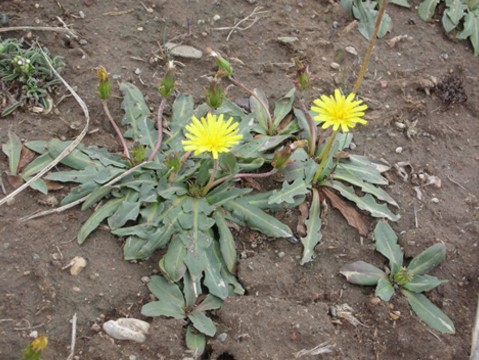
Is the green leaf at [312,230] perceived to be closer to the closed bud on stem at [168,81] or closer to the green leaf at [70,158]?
the closed bud on stem at [168,81]

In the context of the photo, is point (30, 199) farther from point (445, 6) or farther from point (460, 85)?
point (445, 6)

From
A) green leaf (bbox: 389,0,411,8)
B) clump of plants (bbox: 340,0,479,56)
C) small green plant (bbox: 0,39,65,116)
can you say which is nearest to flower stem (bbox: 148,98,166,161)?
small green plant (bbox: 0,39,65,116)

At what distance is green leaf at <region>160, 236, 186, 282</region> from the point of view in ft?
8.80

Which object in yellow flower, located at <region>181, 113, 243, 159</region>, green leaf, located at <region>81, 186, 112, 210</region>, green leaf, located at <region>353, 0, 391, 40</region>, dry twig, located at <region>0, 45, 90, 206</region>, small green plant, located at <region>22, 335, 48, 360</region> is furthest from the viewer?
green leaf, located at <region>353, 0, 391, 40</region>

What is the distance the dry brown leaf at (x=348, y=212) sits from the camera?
9.98 ft

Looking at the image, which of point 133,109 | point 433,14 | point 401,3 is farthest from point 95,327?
point 433,14

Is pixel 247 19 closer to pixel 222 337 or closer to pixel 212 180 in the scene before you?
pixel 212 180

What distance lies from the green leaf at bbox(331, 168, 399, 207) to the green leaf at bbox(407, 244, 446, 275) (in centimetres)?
34

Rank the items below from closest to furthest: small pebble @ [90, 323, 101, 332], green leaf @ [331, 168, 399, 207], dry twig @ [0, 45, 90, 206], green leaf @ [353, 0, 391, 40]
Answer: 1. small pebble @ [90, 323, 101, 332]
2. dry twig @ [0, 45, 90, 206]
3. green leaf @ [331, 168, 399, 207]
4. green leaf @ [353, 0, 391, 40]

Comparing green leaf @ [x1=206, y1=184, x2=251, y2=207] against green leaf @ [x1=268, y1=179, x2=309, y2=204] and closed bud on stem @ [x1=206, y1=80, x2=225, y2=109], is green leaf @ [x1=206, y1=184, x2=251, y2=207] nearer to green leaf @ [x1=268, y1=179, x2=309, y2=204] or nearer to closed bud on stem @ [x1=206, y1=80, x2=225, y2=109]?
green leaf @ [x1=268, y1=179, x2=309, y2=204]

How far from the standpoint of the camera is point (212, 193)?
299 cm

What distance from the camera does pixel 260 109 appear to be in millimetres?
3383

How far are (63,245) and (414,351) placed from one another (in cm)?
175

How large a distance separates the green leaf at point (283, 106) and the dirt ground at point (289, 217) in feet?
0.51
